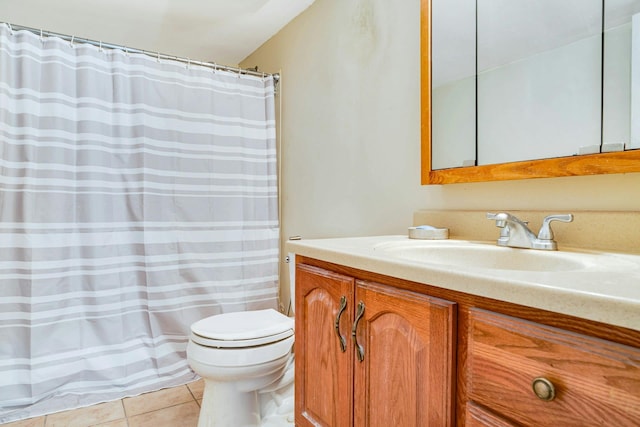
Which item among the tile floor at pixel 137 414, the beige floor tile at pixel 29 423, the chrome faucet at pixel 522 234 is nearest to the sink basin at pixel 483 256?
the chrome faucet at pixel 522 234

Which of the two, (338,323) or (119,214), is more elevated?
(119,214)

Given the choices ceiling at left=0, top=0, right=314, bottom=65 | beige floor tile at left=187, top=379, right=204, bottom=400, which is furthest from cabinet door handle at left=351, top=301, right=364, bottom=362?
ceiling at left=0, top=0, right=314, bottom=65

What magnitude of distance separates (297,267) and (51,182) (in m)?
1.45

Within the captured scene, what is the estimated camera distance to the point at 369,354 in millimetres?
863

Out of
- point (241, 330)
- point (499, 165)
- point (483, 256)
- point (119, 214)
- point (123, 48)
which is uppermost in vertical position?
point (123, 48)

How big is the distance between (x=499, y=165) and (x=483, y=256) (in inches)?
11.6

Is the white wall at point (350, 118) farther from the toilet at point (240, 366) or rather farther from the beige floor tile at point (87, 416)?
the beige floor tile at point (87, 416)

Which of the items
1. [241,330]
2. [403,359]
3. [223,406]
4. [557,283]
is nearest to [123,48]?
[241,330]

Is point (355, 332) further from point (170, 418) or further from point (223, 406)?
point (170, 418)

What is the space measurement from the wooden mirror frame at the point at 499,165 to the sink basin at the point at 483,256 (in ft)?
0.74

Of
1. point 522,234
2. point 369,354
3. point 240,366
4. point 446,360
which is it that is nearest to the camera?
point 446,360

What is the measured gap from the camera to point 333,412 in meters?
0.98

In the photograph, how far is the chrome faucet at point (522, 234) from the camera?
957 mm

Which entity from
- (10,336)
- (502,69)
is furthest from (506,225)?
(10,336)
